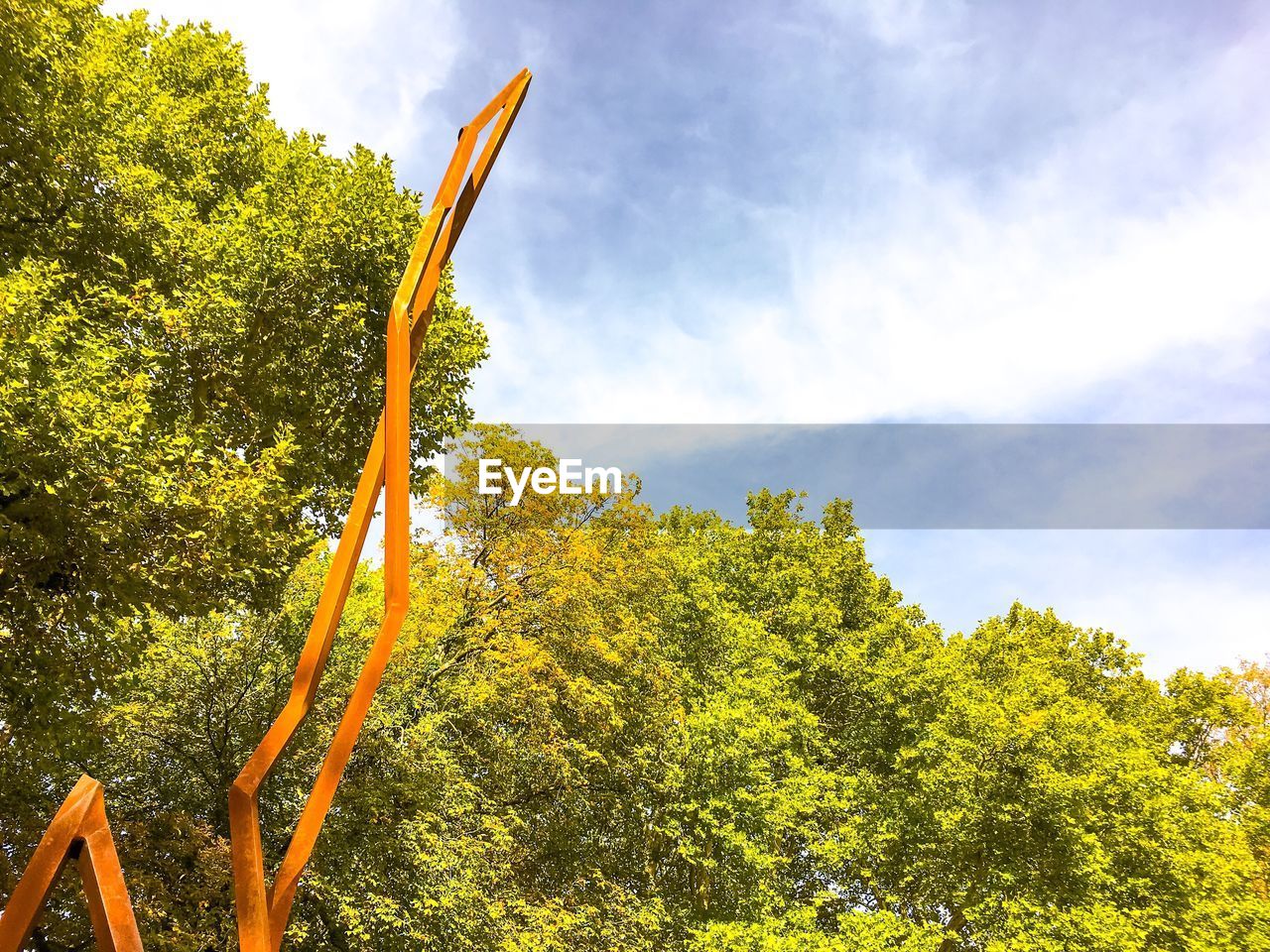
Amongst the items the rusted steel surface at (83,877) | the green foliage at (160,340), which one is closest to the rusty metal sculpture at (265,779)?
the rusted steel surface at (83,877)

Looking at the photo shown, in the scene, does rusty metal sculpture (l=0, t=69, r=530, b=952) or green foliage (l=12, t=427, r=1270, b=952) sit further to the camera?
green foliage (l=12, t=427, r=1270, b=952)

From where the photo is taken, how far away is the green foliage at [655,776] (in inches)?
445

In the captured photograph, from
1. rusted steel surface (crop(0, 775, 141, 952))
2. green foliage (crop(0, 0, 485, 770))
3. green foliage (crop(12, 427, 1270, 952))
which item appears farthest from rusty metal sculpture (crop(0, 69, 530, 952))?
green foliage (crop(12, 427, 1270, 952))

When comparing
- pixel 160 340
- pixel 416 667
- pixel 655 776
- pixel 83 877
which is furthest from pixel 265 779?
pixel 655 776

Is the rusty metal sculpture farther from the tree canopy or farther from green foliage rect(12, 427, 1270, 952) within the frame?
green foliage rect(12, 427, 1270, 952)

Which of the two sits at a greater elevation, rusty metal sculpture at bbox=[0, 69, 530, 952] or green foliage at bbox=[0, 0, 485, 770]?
green foliage at bbox=[0, 0, 485, 770]

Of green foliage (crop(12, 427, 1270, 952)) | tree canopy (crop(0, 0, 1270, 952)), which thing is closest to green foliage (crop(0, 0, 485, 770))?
tree canopy (crop(0, 0, 1270, 952))

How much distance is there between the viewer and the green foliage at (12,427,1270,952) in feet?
37.1

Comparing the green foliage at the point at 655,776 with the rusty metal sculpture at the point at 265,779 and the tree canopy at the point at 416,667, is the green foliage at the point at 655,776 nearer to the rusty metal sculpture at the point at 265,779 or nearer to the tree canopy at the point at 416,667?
the tree canopy at the point at 416,667

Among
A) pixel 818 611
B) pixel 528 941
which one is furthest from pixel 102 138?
pixel 818 611

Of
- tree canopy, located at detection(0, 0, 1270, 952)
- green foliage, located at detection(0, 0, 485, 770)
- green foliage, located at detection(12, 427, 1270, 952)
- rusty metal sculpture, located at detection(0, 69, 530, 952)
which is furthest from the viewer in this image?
green foliage, located at detection(12, 427, 1270, 952)

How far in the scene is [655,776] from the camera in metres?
16.1

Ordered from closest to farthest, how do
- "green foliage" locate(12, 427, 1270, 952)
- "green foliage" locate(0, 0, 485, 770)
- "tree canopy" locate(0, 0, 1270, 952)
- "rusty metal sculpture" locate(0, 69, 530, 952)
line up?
"rusty metal sculpture" locate(0, 69, 530, 952), "green foliage" locate(0, 0, 485, 770), "tree canopy" locate(0, 0, 1270, 952), "green foliage" locate(12, 427, 1270, 952)

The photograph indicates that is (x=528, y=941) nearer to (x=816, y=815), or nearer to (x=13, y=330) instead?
(x=816, y=815)
